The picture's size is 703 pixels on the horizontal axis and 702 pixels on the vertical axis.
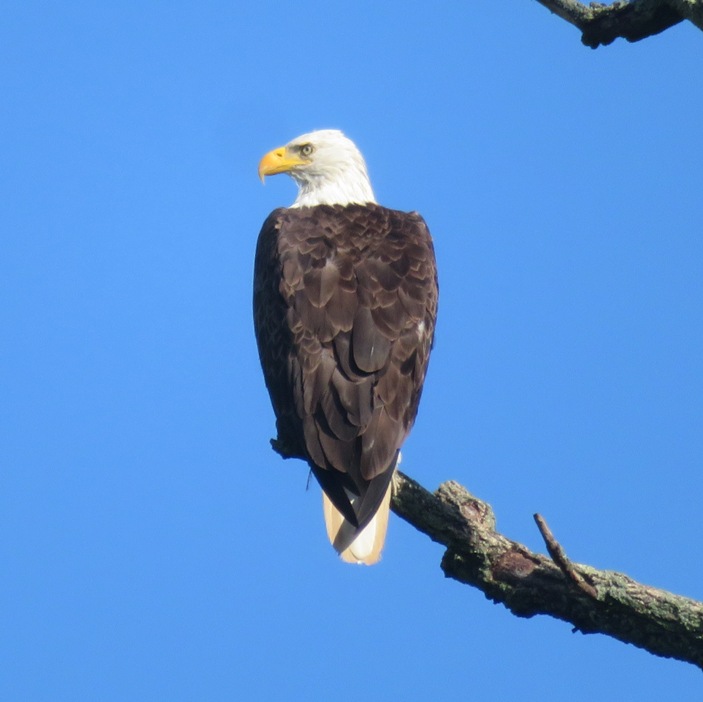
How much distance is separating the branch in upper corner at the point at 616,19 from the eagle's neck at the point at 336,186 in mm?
2965

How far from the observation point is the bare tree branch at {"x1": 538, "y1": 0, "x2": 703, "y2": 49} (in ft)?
14.4

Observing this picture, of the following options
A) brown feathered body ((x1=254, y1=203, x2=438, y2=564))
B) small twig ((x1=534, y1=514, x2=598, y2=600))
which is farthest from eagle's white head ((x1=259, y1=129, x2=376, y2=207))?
small twig ((x1=534, y1=514, x2=598, y2=600))

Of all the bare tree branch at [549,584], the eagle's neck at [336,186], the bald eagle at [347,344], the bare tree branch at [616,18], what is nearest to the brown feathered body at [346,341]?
the bald eagle at [347,344]

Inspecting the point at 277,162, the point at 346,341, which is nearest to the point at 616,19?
the point at 346,341

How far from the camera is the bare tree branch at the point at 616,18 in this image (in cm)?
439

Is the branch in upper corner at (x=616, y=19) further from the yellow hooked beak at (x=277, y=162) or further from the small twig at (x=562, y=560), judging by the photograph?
the yellow hooked beak at (x=277, y=162)

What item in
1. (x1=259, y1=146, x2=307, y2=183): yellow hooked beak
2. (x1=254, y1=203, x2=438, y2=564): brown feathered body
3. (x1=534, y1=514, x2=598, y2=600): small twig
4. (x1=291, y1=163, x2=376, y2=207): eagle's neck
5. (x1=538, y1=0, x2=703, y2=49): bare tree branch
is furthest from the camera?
(x1=259, y1=146, x2=307, y2=183): yellow hooked beak

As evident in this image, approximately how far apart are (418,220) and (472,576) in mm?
2552

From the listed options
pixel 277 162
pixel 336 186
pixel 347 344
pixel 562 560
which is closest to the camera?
pixel 562 560

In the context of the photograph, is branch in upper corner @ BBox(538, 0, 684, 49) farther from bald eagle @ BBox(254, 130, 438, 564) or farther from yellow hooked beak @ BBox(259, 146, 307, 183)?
yellow hooked beak @ BBox(259, 146, 307, 183)

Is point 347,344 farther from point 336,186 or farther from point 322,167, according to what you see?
point 322,167

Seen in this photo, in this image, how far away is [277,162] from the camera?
7.70 metres

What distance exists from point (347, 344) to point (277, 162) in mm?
2448

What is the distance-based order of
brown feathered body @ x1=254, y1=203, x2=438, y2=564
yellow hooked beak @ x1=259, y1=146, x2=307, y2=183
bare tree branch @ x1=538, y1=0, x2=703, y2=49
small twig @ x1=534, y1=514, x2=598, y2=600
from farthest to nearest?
yellow hooked beak @ x1=259, y1=146, x2=307, y2=183 → brown feathered body @ x1=254, y1=203, x2=438, y2=564 → bare tree branch @ x1=538, y1=0, x2=703, y2=49 → small twig @ x1=534, y1=514, x2=598, y2=600
